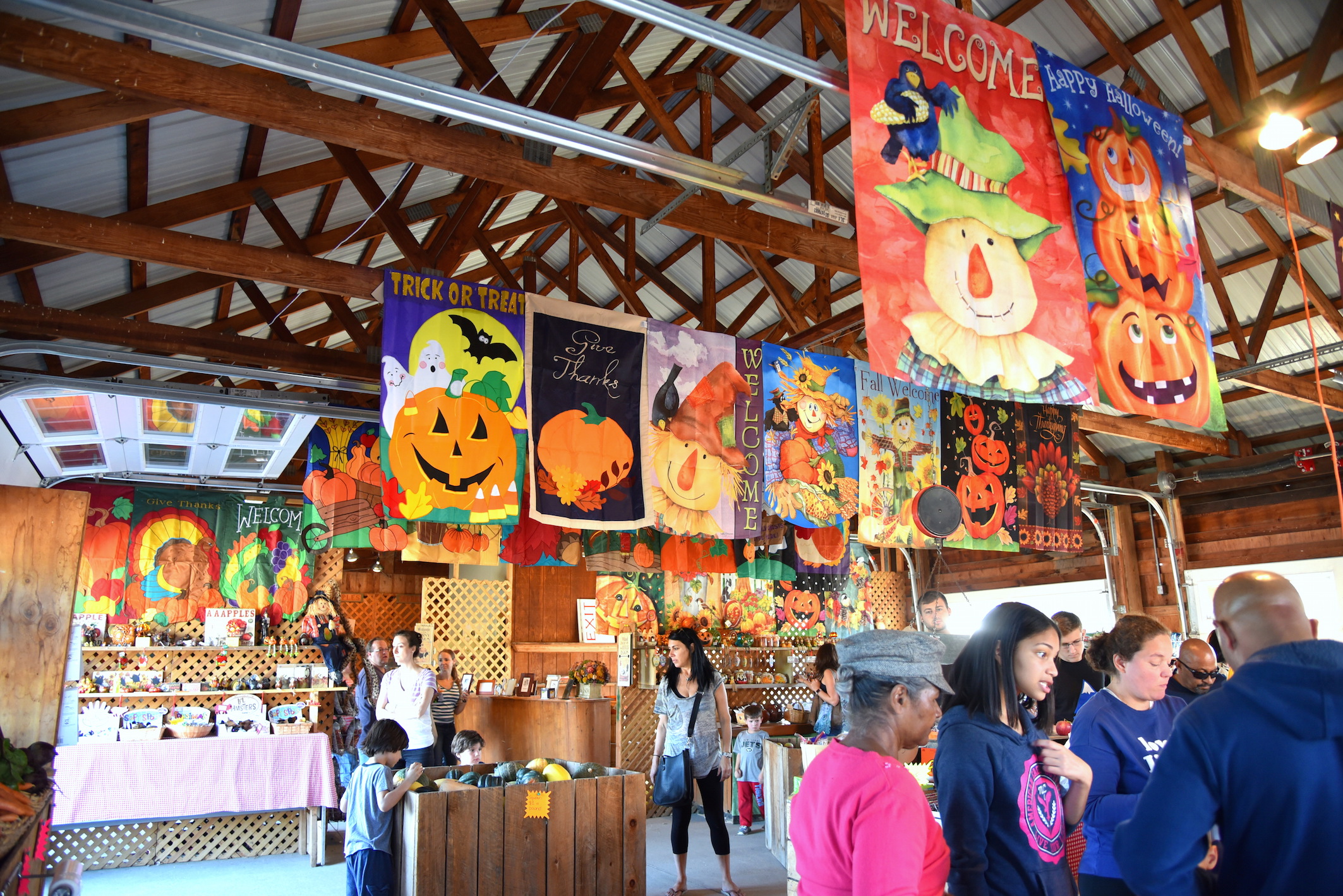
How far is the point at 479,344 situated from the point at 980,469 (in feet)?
14.2

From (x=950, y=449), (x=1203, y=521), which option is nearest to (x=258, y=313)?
(x=950, y=449)

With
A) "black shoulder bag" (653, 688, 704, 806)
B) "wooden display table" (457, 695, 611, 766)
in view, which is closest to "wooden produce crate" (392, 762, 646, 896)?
"black shoulder bag" (653, 688, 704, 806)

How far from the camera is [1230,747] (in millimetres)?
1609

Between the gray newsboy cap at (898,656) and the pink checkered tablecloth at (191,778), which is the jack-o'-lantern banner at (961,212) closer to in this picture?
the gray newsboy cap at (898,656)

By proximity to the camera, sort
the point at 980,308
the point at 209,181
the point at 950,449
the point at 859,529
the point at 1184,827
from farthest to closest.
A: the point at 950,449, the point at 859,529, the point at 209,181, the point at 980,308, the point at 1184,827

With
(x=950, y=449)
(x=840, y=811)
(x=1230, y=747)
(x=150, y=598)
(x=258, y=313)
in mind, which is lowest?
(x=840, y=811)

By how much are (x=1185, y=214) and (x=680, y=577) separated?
293 inches

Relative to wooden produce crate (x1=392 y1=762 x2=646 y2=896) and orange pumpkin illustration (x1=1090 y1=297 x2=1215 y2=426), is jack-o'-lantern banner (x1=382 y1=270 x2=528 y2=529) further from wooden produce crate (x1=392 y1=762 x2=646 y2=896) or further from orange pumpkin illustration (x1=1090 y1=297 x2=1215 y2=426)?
orange pumpkin illustration (x1=1090 y1=297 x2=1215 y2=426)

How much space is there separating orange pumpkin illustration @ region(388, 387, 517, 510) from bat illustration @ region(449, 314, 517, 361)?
28 cm

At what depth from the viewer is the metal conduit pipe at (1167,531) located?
36.9 feet

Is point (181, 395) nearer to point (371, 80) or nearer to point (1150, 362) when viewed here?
point (371, 80)

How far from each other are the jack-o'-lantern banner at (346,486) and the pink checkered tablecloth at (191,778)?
5.82 feet

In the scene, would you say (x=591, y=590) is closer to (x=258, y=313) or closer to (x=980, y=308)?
(x=258, y=313)

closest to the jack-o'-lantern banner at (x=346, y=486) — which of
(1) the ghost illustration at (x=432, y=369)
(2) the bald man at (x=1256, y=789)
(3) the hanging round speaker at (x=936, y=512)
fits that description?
(1) the ghost illustration at (x=432, y=369)
